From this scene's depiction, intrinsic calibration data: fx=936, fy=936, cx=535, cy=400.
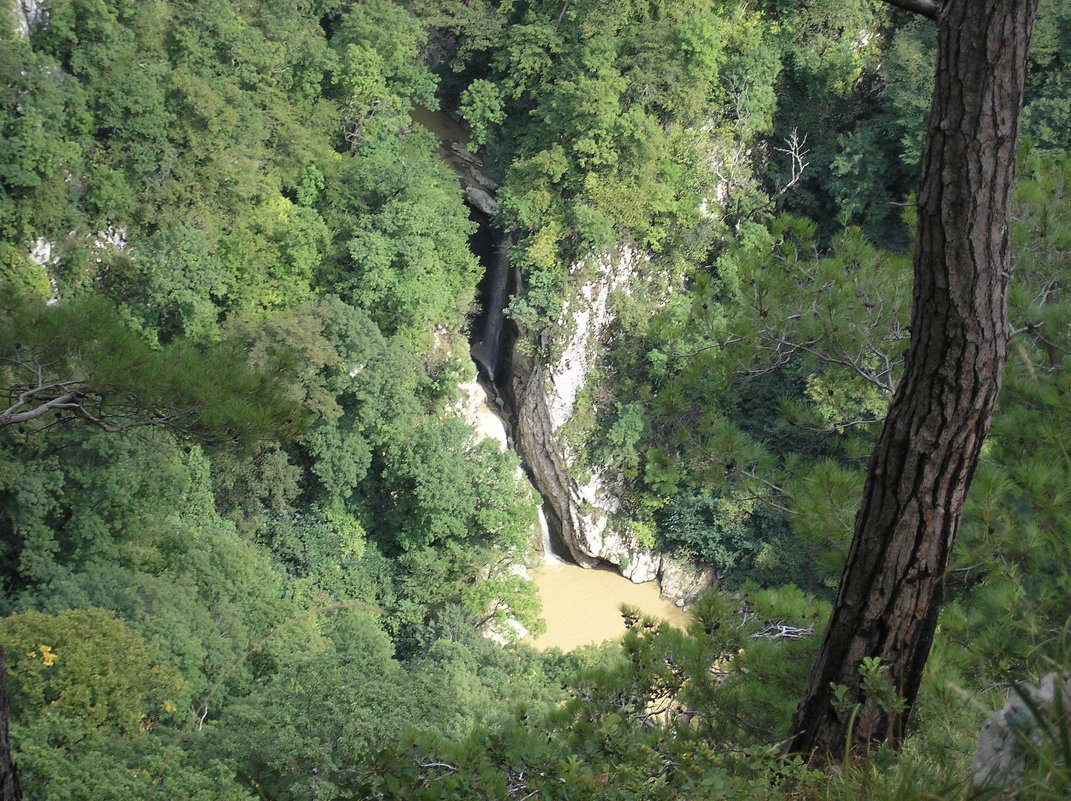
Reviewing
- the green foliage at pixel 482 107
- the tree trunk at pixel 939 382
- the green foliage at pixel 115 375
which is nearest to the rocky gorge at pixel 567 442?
the green foliage at pixel 482 107

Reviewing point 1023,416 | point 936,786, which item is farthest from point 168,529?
point 936,786

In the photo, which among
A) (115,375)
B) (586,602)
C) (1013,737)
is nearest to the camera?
(1013,737)

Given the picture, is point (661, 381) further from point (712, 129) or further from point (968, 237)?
point (968, 237)

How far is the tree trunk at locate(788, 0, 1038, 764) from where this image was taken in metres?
2.51

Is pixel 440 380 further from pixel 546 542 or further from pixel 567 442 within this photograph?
pixel 546 542

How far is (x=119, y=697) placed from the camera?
800 cm

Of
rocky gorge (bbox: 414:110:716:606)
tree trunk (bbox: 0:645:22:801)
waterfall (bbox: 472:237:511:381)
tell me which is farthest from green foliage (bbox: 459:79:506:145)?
tree trunk (bbox: 0:645:22:801)

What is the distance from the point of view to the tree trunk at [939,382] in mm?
2510

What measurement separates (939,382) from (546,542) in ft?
42.5

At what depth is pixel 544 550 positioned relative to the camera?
49.9 feet

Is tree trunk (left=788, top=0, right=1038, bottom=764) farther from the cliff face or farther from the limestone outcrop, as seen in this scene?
the cliff face

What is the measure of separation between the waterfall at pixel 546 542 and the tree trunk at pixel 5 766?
12587mm

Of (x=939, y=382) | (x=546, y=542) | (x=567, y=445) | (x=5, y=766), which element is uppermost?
(x=939, y=382)

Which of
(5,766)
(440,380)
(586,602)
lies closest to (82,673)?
(5,766)
